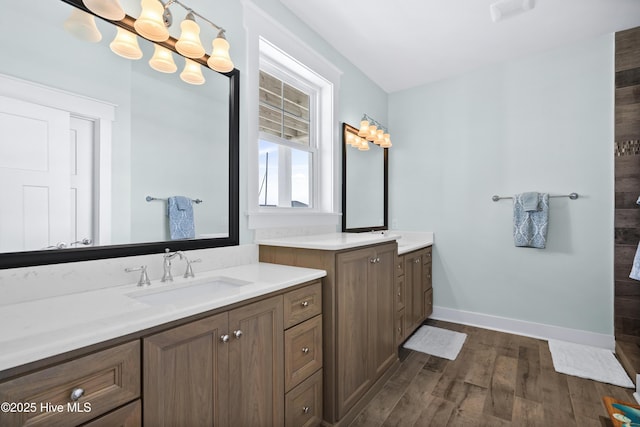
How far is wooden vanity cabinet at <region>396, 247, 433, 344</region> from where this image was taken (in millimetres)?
2553

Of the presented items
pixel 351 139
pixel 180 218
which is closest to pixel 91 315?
pixel 180 218

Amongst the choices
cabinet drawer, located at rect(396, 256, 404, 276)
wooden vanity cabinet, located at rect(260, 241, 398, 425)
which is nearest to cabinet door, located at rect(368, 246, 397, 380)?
wooden vanity cabinet, located at rect(260, 241, 398, 425)

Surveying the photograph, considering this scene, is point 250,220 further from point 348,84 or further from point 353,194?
point 348,84

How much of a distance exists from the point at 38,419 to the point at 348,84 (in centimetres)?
295

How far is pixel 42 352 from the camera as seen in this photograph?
68 centimetres

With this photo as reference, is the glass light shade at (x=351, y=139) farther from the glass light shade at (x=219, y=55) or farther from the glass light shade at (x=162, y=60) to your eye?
the glass light shade at (x=162, y=60)

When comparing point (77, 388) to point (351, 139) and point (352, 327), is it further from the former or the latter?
point (351, 139)

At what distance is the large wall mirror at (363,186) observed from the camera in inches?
112

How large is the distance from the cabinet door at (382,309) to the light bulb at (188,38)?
1524 mm

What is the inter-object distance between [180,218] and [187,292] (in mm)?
386

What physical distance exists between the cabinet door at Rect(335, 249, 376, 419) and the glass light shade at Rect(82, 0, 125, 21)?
144cm

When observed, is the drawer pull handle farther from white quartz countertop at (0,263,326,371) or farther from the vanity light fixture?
the vanity light fixture

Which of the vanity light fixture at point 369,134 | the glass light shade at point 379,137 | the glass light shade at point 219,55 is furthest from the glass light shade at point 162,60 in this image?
the glass light shade at point 379,137

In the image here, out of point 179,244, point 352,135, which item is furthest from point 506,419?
point 352,135
